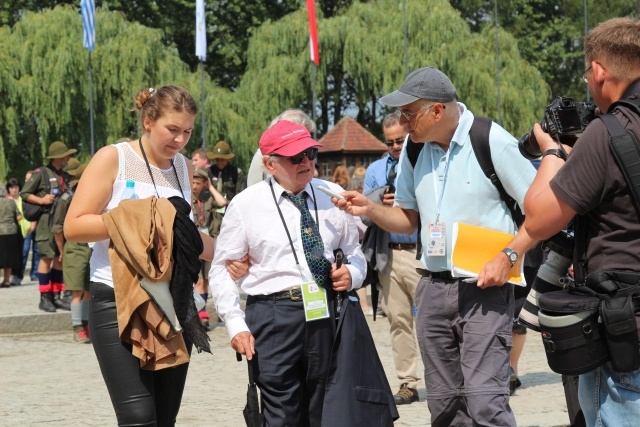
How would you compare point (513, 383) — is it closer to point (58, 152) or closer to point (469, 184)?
point (469, 184)

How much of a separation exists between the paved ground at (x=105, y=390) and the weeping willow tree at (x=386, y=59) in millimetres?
25020

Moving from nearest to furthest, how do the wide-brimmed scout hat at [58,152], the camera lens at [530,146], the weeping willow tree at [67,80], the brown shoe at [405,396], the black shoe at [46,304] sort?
the camera lens at [530,146]
the brown shoe at [405,396]
the black shoe at [46,304]
the wide-brimmed scout hat at [58,152]
the weeping willow tree at [67,80]

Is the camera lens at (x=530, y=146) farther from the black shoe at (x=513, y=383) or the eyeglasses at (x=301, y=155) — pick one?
the black shoe at (x=513, y=383)

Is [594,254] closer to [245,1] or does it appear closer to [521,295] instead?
[521,295]

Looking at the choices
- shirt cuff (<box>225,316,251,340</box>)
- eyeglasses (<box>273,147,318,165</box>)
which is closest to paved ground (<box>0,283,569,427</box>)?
shirt cuff (<box>225,316,251,340</box>)

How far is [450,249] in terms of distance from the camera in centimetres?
552

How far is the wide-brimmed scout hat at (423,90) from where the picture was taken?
17.9 feet

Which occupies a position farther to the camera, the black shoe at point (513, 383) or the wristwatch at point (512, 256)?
the black shoe at point (513, 383)

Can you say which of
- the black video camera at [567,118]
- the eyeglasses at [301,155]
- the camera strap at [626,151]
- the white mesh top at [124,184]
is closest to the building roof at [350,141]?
the white mesh top at [124,184]

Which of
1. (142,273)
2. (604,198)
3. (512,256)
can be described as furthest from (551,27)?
(604,198)

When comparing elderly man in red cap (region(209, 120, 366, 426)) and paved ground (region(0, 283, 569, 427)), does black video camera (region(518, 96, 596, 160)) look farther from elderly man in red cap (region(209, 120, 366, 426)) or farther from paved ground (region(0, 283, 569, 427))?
paved ground (region(0, 283, 569, 427))

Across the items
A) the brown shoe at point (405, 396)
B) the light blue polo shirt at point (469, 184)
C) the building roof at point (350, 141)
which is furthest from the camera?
the building roof at point (350, 141)

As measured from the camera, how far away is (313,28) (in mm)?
28219

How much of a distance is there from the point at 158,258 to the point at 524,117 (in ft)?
113
